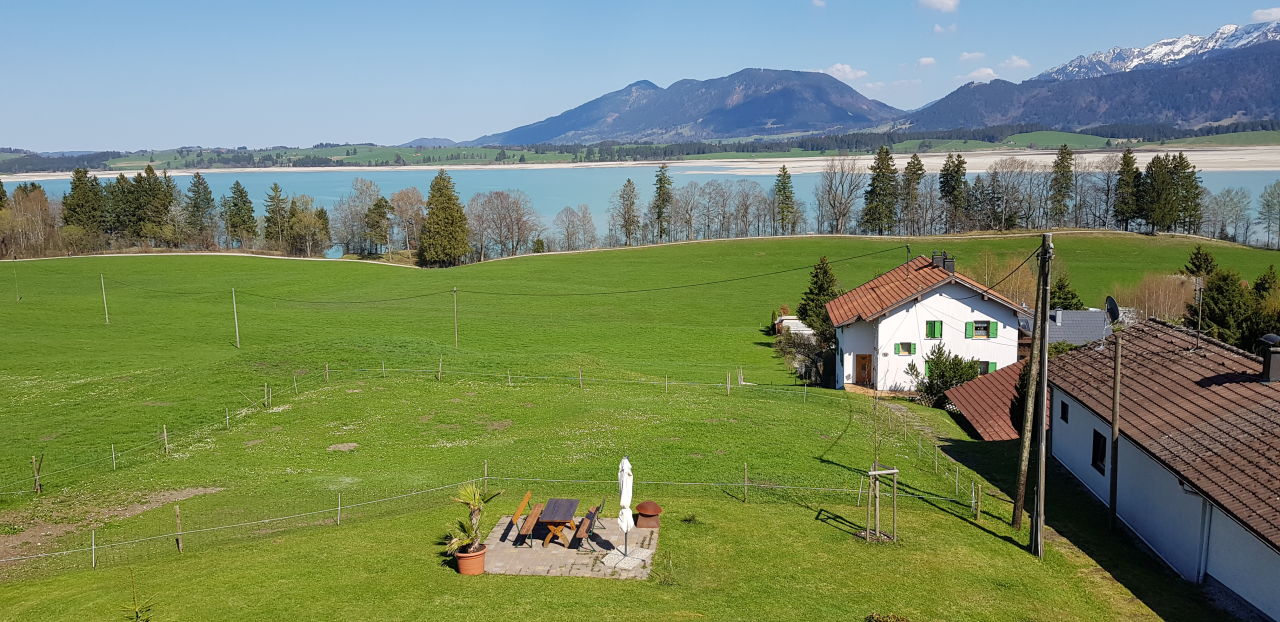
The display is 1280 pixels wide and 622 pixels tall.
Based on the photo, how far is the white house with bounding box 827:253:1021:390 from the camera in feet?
149

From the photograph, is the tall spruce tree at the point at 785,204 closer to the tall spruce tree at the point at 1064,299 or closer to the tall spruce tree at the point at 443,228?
the tall spruce tree at the point at 443,228

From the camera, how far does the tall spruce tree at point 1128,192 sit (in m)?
116

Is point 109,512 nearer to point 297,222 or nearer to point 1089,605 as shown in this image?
point 1089,605

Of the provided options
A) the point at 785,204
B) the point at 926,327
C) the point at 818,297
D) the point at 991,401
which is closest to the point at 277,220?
the point at 785,204

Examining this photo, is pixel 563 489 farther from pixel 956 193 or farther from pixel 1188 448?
pixel 956 193

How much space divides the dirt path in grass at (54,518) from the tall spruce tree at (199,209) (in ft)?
377

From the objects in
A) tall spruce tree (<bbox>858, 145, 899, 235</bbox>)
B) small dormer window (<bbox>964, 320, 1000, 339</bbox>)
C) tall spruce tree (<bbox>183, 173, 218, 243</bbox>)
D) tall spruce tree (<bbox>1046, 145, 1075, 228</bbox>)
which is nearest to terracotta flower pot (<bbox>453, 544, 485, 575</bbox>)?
small dormer window (<bbox>964, 320, 1000, 339</bbox>)

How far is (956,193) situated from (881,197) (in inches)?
451

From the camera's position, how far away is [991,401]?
117 feet

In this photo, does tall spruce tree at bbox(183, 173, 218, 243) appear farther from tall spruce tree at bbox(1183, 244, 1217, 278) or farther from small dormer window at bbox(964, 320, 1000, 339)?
tall spruce tree at bbox(1183, 244, 1217, 278)

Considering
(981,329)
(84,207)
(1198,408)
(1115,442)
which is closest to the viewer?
(1198,408)

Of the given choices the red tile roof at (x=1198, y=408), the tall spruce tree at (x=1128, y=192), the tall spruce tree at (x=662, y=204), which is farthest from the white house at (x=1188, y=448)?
the tall spruce tree at (x=662, y=204)

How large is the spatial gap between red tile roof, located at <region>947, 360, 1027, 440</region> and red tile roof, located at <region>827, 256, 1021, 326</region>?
708 cm

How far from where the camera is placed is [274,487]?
78.1 feet
